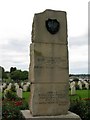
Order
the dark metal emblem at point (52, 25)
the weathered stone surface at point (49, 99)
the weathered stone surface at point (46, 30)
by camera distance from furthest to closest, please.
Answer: the dark metal emblem at point (52, 25) < the weathered stone surface at point (46, 30) < the weathered stone surface at point (49, 99)

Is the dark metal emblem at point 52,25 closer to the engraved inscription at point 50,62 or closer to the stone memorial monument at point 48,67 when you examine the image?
the stone memorial monument at point 48,67

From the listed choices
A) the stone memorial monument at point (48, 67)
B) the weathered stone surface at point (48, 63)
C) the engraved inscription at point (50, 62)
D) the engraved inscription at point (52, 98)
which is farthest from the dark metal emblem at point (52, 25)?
the engraved inscription at point (52, 98)

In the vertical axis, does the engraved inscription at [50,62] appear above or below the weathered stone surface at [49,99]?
above

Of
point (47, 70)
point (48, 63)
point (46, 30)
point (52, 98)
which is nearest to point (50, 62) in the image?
point (48, 63)

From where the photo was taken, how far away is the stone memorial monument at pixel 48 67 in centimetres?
894

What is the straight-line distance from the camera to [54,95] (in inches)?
359

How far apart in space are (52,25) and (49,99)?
2166 millimetres

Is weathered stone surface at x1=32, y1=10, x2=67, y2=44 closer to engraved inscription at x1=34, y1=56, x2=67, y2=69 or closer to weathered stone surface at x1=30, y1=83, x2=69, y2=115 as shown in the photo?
engraved inscription at x1=34, y1=56, x2=67, y2=69

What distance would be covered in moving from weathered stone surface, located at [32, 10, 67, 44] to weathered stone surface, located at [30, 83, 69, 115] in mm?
1310

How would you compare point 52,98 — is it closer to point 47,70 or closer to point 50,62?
point 47,70

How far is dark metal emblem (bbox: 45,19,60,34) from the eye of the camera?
30.1 feet

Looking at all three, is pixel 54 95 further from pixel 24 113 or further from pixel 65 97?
pixel 24 113

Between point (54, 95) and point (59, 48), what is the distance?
1384 mm

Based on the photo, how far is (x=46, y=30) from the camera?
9.16m
